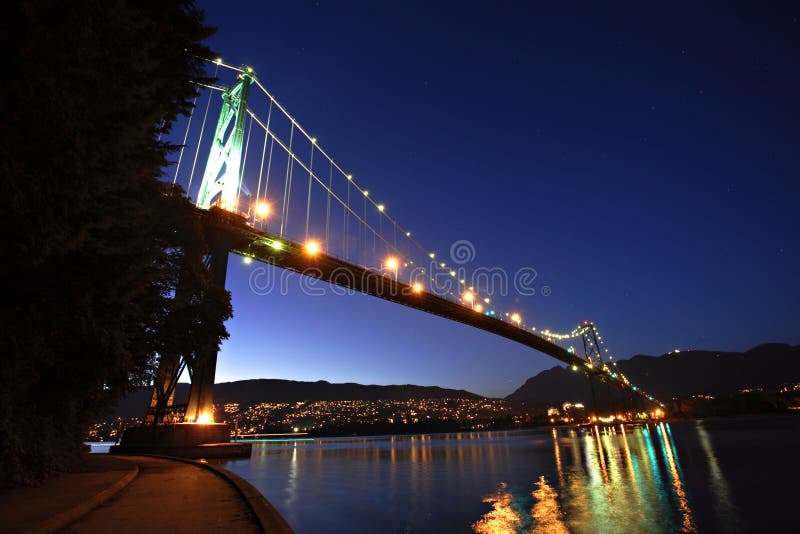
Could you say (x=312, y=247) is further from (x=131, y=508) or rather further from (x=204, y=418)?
(x=131, y=508)

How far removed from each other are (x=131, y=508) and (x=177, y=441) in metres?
16.5

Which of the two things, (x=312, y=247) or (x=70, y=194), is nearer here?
(x=70, y=194)

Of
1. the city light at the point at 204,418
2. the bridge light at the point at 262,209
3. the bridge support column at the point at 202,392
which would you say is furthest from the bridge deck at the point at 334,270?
the city light at the point at 204,418

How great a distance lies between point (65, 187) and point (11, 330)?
73.6 inches

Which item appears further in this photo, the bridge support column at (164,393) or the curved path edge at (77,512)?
the bridge support column at (164,393)

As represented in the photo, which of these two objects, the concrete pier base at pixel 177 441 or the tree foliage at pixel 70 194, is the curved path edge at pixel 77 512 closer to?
the tree foliage at pixel 70 194

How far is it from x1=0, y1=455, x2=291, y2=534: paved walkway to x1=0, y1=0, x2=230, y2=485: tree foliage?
26.8 inches

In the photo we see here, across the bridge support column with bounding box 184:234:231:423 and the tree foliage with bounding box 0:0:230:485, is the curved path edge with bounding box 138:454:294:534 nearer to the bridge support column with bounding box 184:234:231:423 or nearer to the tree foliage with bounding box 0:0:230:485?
the tree foliage with bounding box 0:0:230:485

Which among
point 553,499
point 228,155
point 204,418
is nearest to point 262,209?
point 228,155

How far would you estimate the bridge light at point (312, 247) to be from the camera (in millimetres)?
29845

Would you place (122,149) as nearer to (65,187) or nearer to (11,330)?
(65,187)

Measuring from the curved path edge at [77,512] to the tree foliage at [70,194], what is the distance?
971 millimetres

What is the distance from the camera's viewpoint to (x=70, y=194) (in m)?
4.29

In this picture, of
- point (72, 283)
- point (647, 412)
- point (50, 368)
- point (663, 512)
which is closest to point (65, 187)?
point (72, 283)
